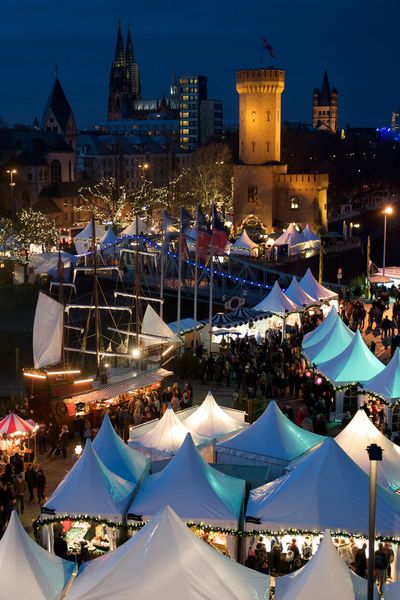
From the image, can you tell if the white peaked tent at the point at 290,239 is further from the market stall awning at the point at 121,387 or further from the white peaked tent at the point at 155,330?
the market stall awning at the point at 121,387

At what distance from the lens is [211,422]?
19.5 m

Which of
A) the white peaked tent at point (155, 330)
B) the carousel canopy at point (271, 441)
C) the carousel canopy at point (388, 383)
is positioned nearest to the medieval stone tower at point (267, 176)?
the white peaked tent at point (155, 330)

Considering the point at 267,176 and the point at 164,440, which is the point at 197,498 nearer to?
the point at 164,440

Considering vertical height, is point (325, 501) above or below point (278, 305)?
below

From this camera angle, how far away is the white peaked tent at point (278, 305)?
3159cm

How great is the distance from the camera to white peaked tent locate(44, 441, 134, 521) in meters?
15.0

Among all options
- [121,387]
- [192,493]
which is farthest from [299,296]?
[192,493]

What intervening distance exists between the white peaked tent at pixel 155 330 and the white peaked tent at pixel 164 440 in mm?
10868

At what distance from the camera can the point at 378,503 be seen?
14.6 meters

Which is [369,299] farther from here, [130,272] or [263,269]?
[130,272]

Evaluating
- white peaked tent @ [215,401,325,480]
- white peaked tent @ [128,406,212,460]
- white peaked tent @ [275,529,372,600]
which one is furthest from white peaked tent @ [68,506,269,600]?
white peaked tent @ [128,406,212,460]

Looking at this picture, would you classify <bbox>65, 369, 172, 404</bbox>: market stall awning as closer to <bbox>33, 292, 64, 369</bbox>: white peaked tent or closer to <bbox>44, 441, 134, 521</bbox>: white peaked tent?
<bbox>33, 292, 64, 369</bbox>: white peaked tent

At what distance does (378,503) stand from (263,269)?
31442 millimetres

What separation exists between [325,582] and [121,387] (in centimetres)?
1277
